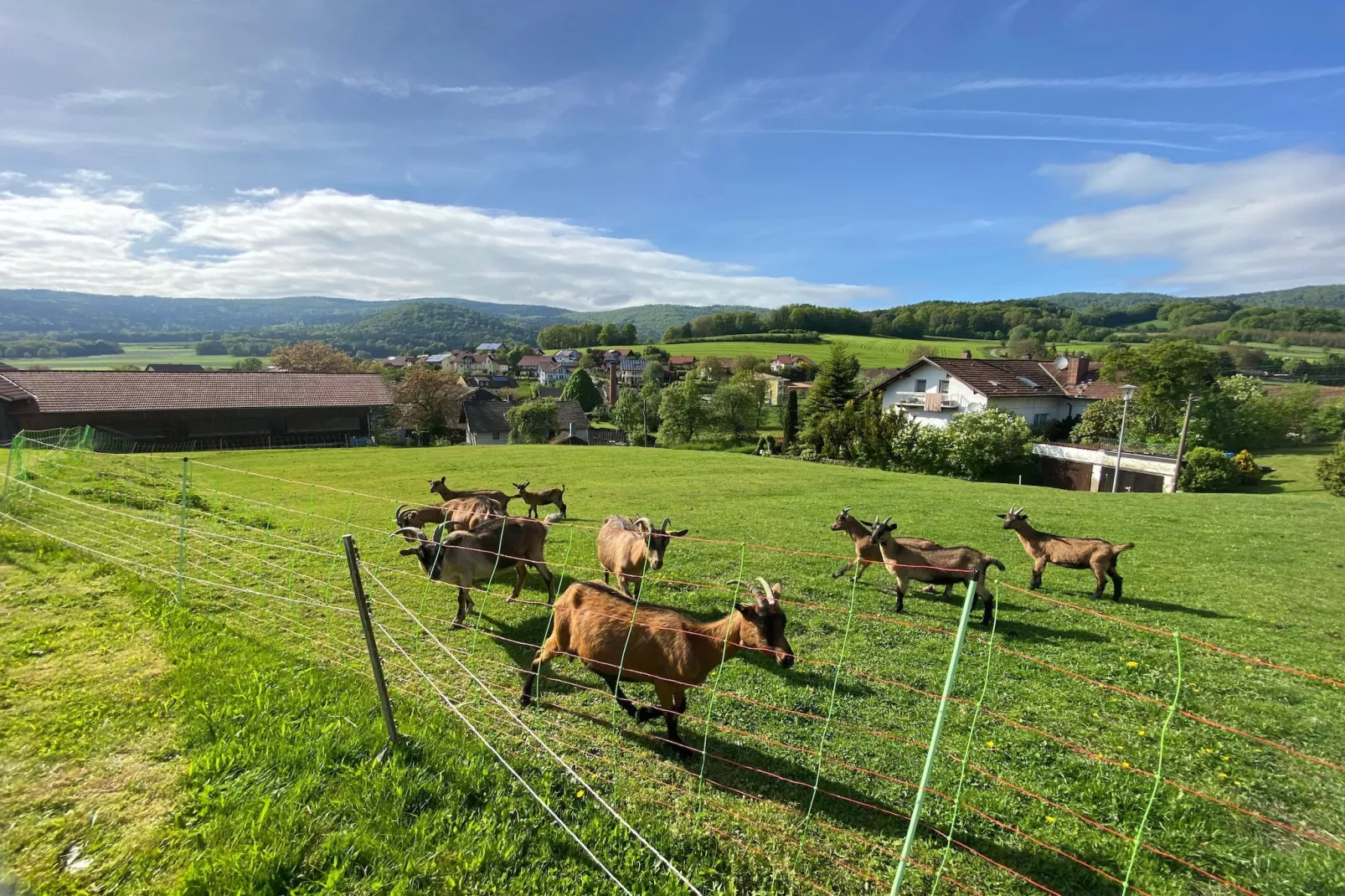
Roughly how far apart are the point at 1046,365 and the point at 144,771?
194 ft

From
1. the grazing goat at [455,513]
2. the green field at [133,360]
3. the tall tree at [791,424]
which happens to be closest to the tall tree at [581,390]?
the tall tree at [791,424]

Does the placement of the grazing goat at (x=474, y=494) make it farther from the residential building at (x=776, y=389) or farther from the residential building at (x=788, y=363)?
the residential building at (x=788, y=363)

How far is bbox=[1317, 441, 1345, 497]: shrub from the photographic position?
2542 cm

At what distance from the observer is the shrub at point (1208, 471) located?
27531 mm

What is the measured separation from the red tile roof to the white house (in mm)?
41522

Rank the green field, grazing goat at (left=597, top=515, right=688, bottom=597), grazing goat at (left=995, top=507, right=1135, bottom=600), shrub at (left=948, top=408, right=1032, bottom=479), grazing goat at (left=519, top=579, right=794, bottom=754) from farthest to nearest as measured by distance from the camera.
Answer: the green field → shrub at (left=948, top=408, right=1032, bottom=479) → grazing goat at (left=995, top=507, right=1135, bottom=600) → grazing goat at (left=597, top=515, right=688, bottom=597) → grazing goat at (left=519, top=579, right=794, bottom=754)

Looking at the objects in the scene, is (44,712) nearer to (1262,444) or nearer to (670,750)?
(670,750)

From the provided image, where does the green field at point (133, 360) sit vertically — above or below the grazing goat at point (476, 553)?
below

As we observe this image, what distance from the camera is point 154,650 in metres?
5.54

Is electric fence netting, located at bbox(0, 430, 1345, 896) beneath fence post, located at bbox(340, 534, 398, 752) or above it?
beneath

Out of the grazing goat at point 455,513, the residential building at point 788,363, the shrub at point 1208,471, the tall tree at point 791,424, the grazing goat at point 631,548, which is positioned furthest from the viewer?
the residential building at point 788,363

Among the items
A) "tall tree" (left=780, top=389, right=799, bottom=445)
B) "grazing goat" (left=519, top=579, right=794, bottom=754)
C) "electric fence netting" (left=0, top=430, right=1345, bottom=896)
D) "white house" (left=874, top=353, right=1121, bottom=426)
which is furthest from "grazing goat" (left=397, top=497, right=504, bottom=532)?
"tall tree" (left=780, top=389, right=799, bottom=445)

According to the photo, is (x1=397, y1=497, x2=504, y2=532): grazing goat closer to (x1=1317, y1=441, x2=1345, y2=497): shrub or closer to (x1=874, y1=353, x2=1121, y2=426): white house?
(x1=874, y1=353, x2=1121, y2=426): white house

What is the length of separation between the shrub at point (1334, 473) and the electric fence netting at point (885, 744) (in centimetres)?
2930
